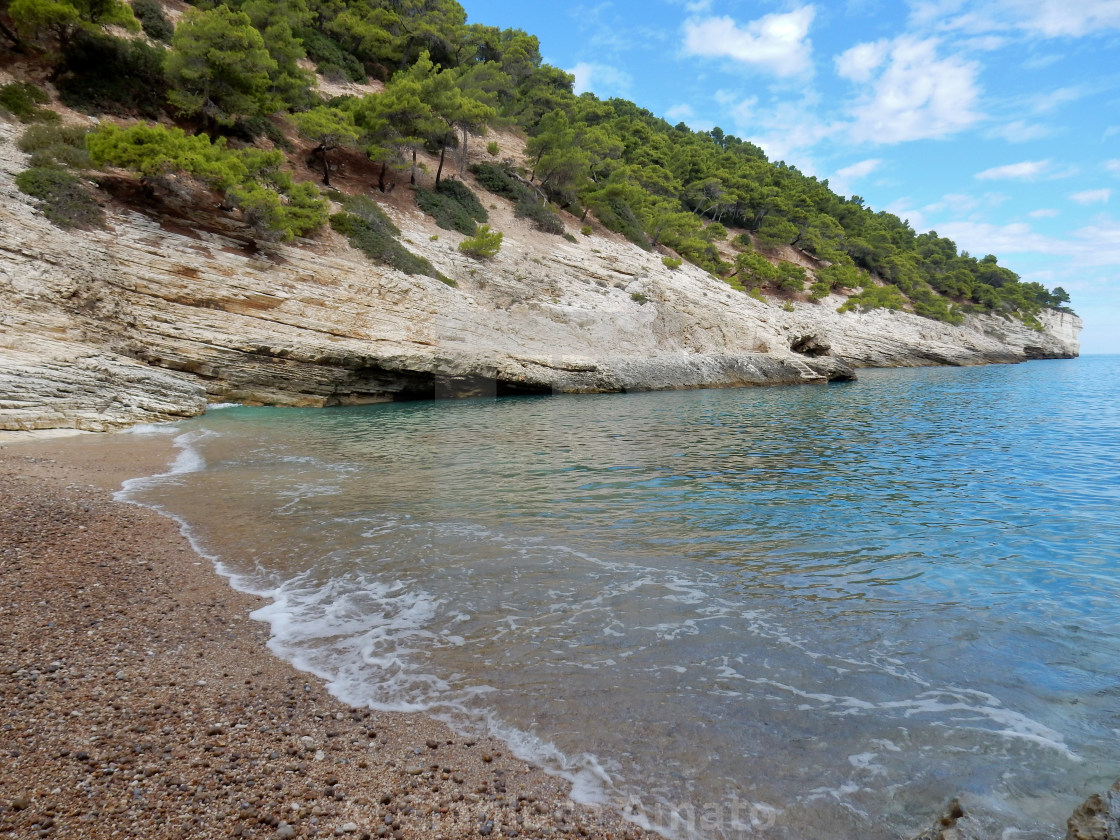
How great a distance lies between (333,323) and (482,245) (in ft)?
37.2

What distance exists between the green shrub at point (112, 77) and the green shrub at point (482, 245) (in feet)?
50.8

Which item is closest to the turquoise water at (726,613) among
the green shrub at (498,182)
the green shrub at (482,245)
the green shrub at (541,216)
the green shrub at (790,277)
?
the green shrub at (482,245)

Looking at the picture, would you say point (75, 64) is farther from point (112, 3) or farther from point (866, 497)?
point (866, 497)

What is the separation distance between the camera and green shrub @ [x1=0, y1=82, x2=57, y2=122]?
20750 millimetres

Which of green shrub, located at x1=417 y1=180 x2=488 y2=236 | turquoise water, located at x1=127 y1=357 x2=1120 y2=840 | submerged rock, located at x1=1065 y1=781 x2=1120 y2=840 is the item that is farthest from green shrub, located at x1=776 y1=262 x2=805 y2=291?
submerged rock, located at x1=1065 y1=781 x2=1120 y2=840

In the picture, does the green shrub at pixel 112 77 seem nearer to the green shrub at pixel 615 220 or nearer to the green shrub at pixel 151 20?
the green shrub at pixel 151 20

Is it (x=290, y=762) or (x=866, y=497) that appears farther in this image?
(x=866, y=497)

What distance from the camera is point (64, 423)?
555 inches

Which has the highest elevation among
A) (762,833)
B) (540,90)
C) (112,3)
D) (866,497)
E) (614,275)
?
(540,90)

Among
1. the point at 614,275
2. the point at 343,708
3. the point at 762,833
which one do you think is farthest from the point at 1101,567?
the point at 614,275

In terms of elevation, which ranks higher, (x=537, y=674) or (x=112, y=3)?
(x=112, y=3)

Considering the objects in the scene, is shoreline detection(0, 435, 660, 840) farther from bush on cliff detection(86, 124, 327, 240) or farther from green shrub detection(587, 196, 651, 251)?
green shrub detection(587, 196, 651, 251)

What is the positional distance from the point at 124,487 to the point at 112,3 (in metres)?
26.7

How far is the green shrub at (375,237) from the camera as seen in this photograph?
26.4 metres
